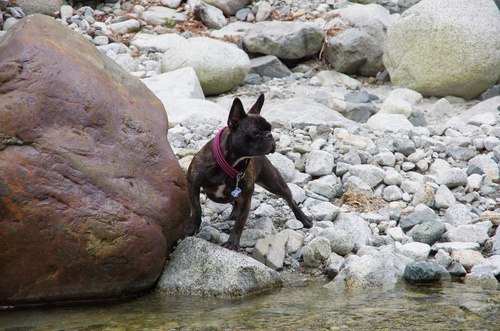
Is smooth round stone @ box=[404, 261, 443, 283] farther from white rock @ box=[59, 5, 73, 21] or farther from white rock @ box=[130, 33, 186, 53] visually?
white rock @ box=[59, 5, 73, 21]

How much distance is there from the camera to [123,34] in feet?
46.2

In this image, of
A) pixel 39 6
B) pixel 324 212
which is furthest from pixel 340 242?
pixel 39 6

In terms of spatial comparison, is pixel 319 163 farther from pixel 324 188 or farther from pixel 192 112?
pixel 192 112

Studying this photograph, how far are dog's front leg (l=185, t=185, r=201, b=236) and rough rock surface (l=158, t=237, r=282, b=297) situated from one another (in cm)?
70

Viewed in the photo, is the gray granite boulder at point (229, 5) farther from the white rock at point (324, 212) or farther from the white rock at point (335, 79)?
the white rock at point (324, 212)

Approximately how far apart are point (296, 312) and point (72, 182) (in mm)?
2011

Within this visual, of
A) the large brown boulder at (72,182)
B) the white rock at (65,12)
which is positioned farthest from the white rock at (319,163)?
the white rock at (65,12)

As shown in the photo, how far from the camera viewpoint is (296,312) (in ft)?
12.8

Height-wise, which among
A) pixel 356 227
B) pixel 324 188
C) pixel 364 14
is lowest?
pixel 364 14

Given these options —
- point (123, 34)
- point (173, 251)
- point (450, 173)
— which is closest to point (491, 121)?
point (450, 173)

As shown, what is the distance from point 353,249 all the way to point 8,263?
3.45m

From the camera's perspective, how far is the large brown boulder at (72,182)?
159 inches

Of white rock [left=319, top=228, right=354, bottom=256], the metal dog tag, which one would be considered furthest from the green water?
the metal dog tag

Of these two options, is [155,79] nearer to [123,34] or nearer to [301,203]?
[123,34]
